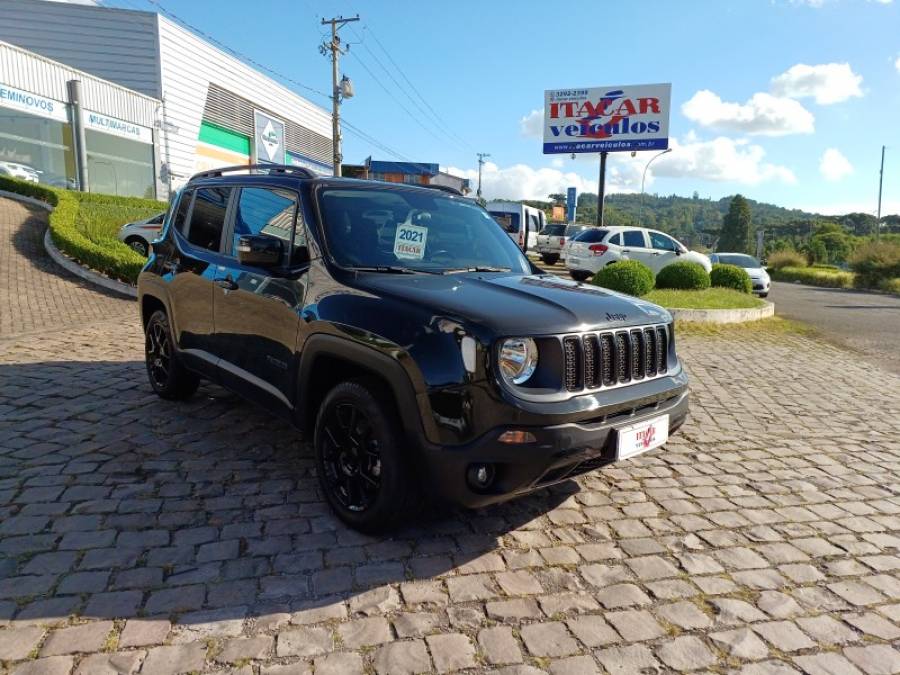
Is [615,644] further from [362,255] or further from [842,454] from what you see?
[842,454]

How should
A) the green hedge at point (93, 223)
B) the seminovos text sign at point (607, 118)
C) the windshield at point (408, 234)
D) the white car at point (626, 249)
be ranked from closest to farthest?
1. the windshield at point (408, 234)
2. the green hedge at point (93, 223)
3. the white car at point (626, 249)
4. the seminovos text sign at point (607, 118)

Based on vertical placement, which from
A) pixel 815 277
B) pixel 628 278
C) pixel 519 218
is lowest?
pixel 815 277

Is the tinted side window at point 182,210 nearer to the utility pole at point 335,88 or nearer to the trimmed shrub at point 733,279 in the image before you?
the trimmed shrub at point 733,279

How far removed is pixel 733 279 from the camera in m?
14.2

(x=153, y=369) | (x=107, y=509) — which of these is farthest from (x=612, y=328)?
(x=153, y=369)

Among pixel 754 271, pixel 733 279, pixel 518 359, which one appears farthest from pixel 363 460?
pixel 754 271

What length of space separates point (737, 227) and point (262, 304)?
10562 centimetres

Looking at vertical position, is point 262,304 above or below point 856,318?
above

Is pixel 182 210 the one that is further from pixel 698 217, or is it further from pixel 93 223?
pixel 698 217

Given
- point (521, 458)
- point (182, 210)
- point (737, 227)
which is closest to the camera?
point (521, 458)

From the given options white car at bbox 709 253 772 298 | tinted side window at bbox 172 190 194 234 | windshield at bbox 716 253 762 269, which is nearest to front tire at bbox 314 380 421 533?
tinted side window at bbox 172 190 194 234

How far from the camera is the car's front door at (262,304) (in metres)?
3.45

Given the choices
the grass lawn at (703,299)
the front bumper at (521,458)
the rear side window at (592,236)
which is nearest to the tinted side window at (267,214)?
the front bumper at (521,458)

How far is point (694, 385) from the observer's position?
678cm
